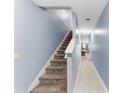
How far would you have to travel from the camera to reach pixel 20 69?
9.84 ft

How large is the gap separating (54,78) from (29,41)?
4.03ft

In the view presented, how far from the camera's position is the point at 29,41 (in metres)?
3.54

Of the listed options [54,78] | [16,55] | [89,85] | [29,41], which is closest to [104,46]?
[89,85]

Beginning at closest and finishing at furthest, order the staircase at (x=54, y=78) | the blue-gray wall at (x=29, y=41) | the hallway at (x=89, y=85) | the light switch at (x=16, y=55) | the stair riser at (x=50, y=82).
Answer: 1. the light switch at (x=16, y=55)
2. the blue-gray wall at (x=29, y=41)
3. the staircase at (x=54, y=78)
4. the stair riser at (x=50, y=82)
5. the hallway at (x=89, y=85)

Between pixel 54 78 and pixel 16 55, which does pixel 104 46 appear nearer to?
pixel 54 78

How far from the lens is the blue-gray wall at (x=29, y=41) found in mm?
2922

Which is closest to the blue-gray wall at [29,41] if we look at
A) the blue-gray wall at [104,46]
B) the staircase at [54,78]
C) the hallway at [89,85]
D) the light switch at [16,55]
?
the light switch at [16,55]

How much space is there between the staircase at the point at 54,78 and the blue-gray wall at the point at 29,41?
0.27m

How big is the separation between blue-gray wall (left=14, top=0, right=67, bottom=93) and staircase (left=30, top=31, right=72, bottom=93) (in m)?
0.27

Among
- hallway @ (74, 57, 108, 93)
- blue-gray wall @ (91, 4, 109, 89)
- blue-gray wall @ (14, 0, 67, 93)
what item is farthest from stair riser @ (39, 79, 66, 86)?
blue-gray wall @ (91, 4, 109, 89)

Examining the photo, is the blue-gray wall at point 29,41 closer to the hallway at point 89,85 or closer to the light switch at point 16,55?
the light switch at point 16,55
